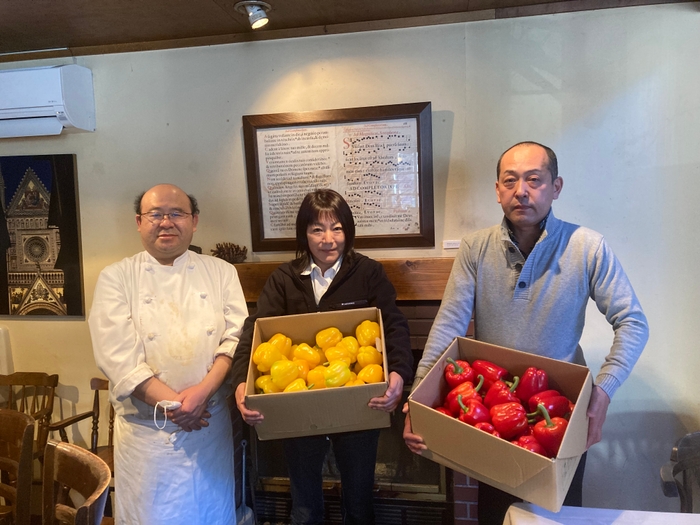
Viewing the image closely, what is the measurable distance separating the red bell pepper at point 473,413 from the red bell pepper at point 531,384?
124 mm

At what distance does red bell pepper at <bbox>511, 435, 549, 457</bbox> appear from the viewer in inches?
36.1

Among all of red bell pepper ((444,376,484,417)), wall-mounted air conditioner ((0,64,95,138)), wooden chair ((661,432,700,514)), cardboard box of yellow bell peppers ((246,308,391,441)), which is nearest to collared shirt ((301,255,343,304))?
cardboard box of yellow bell peppers ((246,308,391,441))

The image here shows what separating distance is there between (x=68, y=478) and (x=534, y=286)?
1343 millimetres

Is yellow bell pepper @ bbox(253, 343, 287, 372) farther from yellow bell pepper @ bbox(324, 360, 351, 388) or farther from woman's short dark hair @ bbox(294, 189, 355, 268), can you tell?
A: woman's short dark hair @ bbox(294, 189, 355, 268)

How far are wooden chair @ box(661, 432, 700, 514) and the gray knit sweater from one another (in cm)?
45

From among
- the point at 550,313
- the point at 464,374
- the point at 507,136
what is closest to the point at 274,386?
the point at 464,374

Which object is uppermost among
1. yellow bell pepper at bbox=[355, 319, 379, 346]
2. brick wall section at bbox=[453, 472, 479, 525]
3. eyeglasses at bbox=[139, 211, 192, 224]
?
eyeglasses at bbox=[139, 211, 192, 224]

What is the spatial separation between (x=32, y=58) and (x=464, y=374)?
2.55m

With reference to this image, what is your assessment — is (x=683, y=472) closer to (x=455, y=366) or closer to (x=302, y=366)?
(x=455, y=366)

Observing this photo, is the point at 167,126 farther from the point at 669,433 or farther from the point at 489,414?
Answer: the point at 669,433

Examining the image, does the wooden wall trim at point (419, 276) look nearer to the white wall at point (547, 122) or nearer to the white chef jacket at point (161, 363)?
the white wall at point (547, 122)

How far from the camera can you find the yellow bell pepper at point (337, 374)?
4.08 ft

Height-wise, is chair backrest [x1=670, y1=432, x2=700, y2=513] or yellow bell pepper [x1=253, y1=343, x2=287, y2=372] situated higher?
yellow bell pepper [x1=253, y1=343, x2=287, y2=372]

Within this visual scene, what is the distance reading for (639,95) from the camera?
5.92 ft
